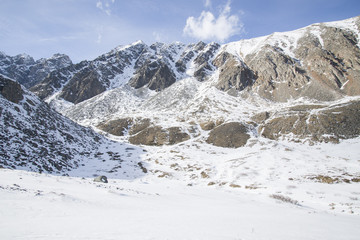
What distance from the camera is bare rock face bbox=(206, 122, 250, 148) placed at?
57603 mm

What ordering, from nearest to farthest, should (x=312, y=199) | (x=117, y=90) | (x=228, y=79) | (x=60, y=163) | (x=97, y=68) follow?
(x=312, y=199)
(x=60, y=163)
(x=228, y=79)
(x=117, y=90)
(x=97, y=68)

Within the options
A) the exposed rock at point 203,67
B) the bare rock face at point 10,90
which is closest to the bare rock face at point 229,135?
the bare rock face at point 10,90

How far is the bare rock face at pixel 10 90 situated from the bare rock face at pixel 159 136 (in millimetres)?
35884

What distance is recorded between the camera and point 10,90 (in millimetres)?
40781

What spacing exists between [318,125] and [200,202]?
2192 inches

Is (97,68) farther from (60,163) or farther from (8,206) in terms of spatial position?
(8,206)

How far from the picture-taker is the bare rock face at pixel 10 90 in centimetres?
3932

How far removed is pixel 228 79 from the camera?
12075cm

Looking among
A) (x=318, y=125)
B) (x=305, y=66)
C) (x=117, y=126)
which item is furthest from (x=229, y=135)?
(x=305, y=66)

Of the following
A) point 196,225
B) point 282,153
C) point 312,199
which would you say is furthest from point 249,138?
point 196,225

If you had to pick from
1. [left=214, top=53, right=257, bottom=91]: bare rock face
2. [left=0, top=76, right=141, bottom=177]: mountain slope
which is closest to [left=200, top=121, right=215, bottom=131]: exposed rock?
[left=0, top=76, right=141, bottom=177]: mountain slope

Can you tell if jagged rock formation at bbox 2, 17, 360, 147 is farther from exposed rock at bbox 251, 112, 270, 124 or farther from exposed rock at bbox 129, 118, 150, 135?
exposed rock at bbox 129, 118, 150, 135

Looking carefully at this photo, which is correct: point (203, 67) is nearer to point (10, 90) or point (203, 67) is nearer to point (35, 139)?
point (10, 90)

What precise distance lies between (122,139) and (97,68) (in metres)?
133
